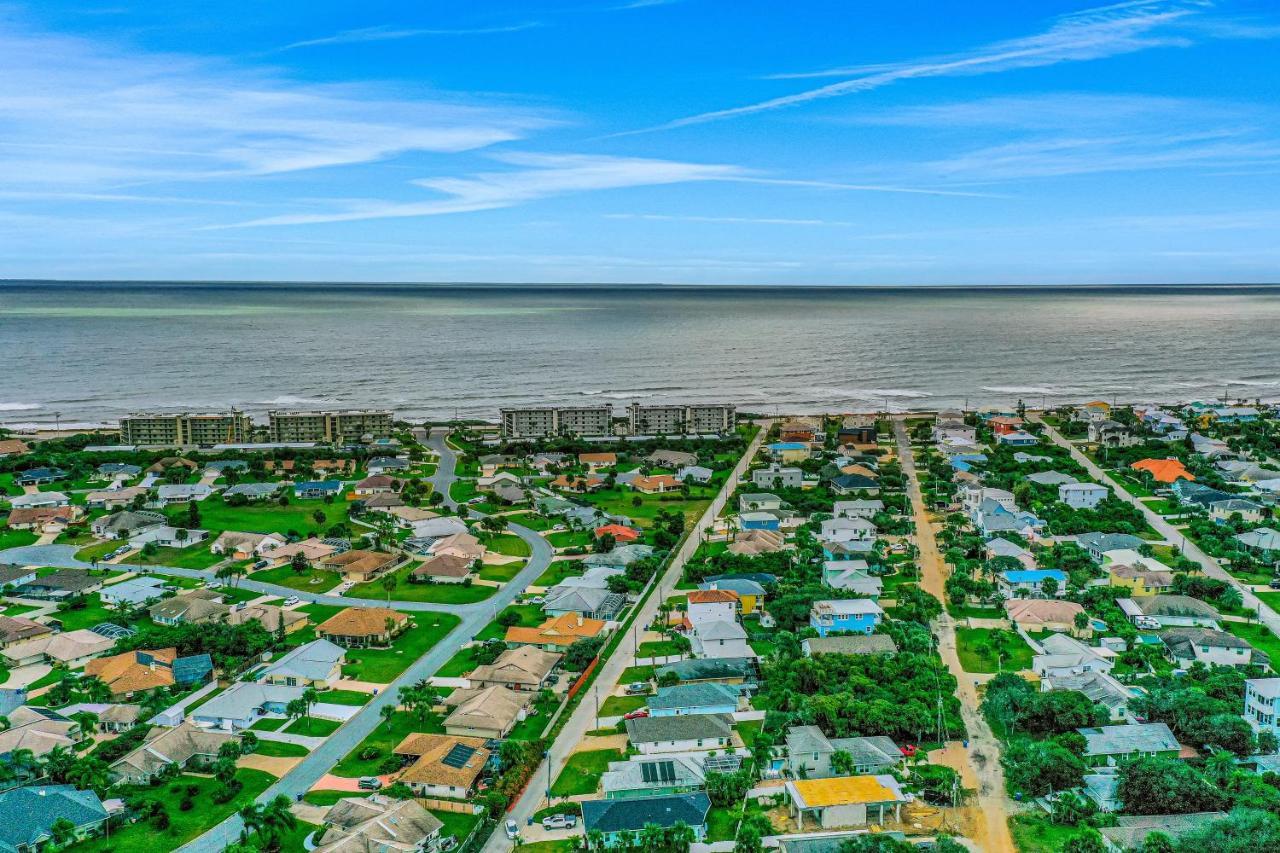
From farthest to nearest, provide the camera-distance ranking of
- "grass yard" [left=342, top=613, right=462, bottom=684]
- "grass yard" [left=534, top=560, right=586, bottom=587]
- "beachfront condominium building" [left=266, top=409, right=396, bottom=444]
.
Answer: "beachfront condominium building" [left=266, top=409, right=396, bottom=444], "grass yard" [left=534, top=560, right=586, bottom=587], "grass yard" [left=342, top=613, right=462, bottom=684]

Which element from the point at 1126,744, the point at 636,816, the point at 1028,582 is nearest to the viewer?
the point at 636,816

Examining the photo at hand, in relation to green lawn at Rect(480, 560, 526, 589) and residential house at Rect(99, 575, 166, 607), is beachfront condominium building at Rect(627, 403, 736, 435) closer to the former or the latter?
green lawn at Rect(480, 560, 526, 589)

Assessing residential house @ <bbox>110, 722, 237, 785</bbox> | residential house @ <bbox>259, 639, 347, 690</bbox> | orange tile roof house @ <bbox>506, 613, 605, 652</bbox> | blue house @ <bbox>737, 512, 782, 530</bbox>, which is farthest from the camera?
blue house @ <bbox>737, 512, 782, 530</bbox>

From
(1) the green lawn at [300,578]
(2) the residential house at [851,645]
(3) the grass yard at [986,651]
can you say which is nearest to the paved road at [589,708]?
(2) the residential house at [851,645]

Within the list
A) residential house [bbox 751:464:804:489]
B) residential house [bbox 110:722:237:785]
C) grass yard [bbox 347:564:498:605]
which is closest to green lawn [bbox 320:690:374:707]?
residential house [bbox 110:722:237:785]

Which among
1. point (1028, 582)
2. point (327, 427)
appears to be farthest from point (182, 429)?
point (1028, 582)

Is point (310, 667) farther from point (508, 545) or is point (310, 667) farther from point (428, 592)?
point (508, 545)
